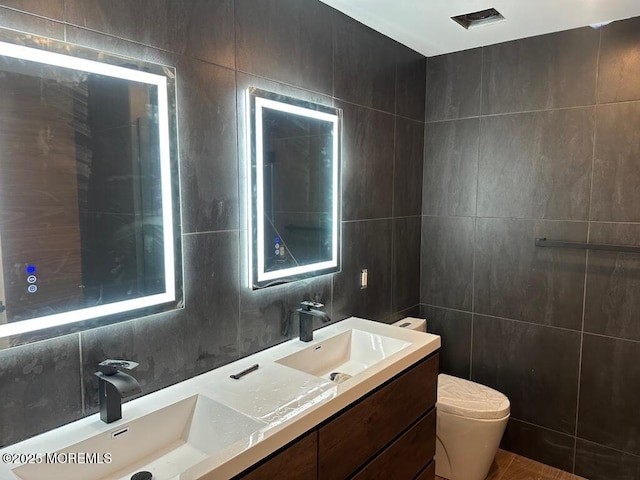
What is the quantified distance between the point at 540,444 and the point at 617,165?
1.68m

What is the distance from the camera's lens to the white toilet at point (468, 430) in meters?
2.30

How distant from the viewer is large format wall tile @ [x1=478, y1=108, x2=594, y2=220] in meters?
2.42

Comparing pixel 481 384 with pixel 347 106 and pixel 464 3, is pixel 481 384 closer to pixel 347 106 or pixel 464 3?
pixel 347 106

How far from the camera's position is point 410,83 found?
2758mm

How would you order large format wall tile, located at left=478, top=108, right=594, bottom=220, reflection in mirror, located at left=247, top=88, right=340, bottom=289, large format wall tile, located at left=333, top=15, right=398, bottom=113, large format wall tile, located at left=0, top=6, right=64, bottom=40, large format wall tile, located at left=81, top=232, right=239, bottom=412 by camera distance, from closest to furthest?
large format wall tile, located at left=0, top=6, right=64, bottom=40 → large format wall tile, located at left=81, top=232, right=239, bottom=412 → reflection in mirror, located at left=247, top=88, right=340, bottom=289 → large format wall tile, located at left=333, top=15, right=398, bottom=113 → large format wall tile, located at left=478, top=108, right=594, bottom=220

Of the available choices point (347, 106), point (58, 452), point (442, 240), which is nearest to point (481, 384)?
point (442, 240)

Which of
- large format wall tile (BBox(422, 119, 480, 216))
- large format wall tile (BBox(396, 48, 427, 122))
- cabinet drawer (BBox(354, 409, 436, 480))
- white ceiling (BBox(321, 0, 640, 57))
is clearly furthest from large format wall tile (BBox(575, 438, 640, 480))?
white ceiling (BBox(321, 0, 640, 57))

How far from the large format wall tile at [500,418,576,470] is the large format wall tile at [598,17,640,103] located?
1.93 m

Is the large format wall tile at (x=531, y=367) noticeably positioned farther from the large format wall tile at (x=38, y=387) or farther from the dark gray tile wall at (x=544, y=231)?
the large format wall tile at (x=38, y=387)

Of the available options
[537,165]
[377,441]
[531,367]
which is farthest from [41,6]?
[531,367]

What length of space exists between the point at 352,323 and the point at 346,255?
14.0 inches

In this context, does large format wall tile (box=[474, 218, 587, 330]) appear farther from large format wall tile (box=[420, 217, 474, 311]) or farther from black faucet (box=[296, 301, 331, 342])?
black faucet (box=[296, 301, 331, 342])

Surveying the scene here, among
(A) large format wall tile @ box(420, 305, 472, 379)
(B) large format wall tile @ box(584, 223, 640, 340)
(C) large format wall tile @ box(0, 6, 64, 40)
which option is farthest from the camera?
(A) large format wall tile @ box(420, 305, 472, 379)

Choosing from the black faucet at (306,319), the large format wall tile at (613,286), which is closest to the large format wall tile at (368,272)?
the black faucet at (306,319)
